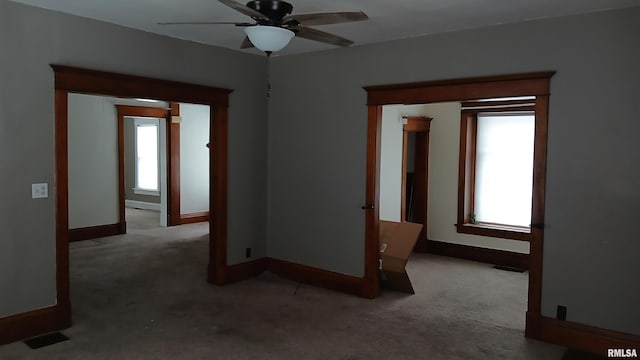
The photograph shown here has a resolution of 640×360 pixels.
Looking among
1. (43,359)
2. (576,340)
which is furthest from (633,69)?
(43,359)

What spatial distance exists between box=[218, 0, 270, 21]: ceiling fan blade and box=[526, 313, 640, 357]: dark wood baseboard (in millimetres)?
3062

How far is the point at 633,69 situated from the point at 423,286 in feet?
9.43

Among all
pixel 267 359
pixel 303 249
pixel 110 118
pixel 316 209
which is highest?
pixel 110 118

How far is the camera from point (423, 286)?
17.0 feet

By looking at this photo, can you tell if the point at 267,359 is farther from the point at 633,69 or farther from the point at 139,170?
the point at 139,170

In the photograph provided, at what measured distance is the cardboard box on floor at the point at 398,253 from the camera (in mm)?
4875

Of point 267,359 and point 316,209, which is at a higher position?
point 316,209

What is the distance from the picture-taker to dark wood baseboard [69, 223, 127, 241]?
23.7 ft

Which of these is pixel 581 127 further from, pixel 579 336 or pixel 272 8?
pixel 272 8

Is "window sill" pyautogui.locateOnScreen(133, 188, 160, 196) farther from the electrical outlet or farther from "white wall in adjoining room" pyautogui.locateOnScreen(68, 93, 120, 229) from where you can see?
the electrical outlet

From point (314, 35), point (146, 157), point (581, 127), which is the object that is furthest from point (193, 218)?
point (581, 127)

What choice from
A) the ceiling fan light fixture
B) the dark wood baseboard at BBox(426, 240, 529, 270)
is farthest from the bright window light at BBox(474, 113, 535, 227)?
the ceiling fan light fixture

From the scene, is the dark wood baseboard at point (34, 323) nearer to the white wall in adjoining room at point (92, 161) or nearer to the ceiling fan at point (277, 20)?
the ceiling fan at point (277, 20)

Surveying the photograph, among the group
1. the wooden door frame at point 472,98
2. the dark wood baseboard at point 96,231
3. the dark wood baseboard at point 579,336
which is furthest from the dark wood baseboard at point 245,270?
the dark wood baseboard at point 96,231
